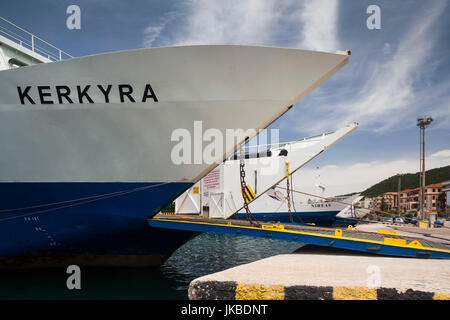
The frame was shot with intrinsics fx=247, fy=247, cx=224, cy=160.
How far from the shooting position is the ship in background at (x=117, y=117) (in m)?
5.78

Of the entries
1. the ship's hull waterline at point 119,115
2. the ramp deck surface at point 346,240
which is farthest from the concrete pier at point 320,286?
the ship's hull waterline at point 119,115

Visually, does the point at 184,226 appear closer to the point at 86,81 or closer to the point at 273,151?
the point at 86,81

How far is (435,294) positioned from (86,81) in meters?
7.03

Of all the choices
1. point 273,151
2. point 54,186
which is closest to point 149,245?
point 54,186

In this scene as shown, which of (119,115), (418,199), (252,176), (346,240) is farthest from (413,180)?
(119,115)

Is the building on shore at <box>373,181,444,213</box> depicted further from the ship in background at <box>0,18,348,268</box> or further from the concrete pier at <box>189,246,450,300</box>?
the concrete pier at <box>189,246,450,300</box>

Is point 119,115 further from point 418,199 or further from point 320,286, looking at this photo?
point 418,199

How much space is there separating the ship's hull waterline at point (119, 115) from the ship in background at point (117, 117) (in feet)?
0.08

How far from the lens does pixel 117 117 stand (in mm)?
6043

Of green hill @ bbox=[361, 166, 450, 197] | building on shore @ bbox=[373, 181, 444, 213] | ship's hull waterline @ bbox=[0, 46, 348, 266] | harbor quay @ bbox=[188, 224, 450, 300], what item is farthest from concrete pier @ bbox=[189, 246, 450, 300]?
green hill @ bbox=[361, 166, 450, 197]

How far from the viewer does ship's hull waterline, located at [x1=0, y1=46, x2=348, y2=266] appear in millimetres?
5777

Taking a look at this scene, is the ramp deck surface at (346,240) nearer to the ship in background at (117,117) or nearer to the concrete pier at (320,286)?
the ship in background at (117,117)

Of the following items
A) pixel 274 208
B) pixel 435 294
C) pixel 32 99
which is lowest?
pixel 274 208

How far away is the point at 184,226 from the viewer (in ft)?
24.1
